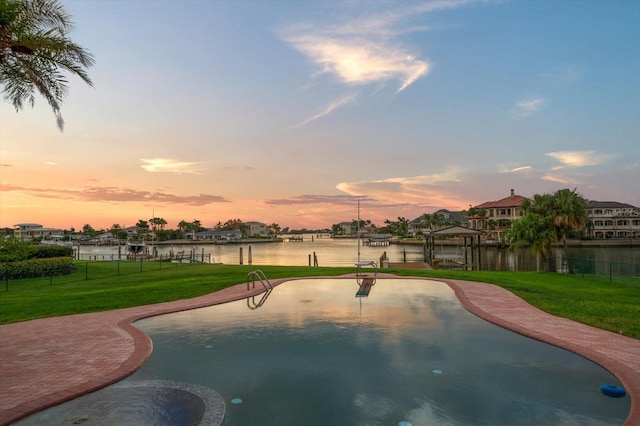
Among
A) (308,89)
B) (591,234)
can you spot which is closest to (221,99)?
(308,89)

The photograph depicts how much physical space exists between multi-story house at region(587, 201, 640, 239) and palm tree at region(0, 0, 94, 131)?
120m

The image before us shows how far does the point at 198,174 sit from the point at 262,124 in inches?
567

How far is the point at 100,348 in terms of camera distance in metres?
8.77

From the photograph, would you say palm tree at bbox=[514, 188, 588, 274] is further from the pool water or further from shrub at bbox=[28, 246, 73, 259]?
shrub at bbox=[28, 246, 73, 259]

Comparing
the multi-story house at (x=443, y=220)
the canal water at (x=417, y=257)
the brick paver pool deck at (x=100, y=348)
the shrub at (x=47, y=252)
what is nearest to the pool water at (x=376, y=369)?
the brick paver pool deck at (x=100, y=348)

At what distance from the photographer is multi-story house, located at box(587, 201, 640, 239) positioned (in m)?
100

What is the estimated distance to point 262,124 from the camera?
3016cm

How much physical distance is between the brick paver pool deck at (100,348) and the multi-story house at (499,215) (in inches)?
3734

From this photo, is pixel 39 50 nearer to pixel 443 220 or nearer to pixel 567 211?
pixel 567 211

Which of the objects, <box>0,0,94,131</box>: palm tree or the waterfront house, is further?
the waterfront house

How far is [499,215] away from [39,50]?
109216 millimetres

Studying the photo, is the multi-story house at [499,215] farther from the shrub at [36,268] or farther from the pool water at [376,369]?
the pool water at [376,369]

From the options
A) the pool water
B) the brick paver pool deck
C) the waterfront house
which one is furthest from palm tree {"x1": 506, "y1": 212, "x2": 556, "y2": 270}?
the waterfront house

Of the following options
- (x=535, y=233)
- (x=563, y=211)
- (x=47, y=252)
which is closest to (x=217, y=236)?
(x=47, y=252)
